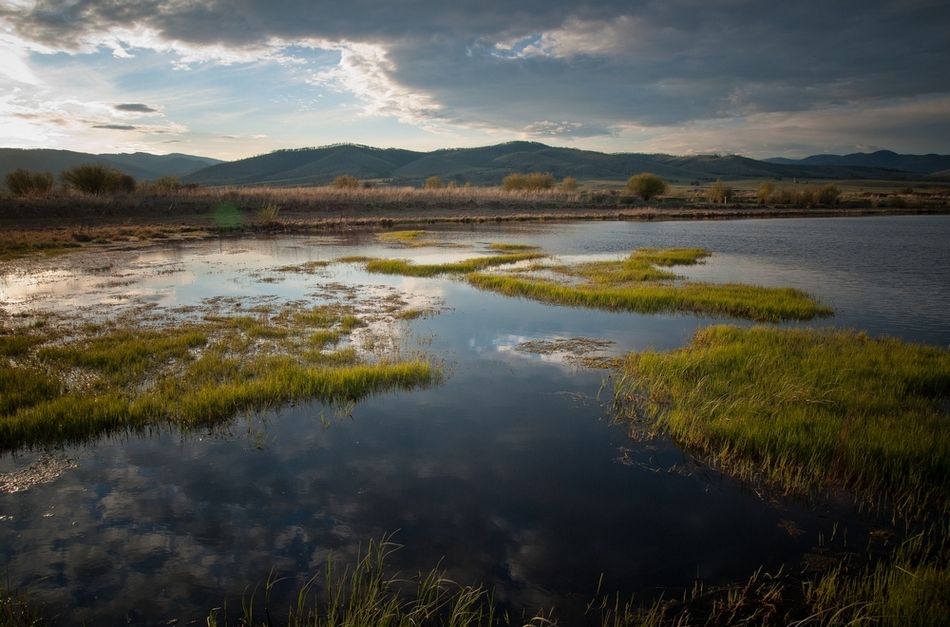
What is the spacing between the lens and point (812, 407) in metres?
7.35

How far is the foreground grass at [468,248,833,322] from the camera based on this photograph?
555 inches

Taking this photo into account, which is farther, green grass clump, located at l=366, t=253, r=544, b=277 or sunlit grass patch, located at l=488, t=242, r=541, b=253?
sunlit grass patch, located at l=488, t=242, r=541, b=253

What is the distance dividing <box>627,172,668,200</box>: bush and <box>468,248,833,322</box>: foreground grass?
186 ft

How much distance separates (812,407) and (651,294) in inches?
335

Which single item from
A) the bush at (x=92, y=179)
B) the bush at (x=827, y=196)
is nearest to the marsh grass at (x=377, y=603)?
the bush at (x=92, y=179)

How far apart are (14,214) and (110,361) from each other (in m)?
41.0

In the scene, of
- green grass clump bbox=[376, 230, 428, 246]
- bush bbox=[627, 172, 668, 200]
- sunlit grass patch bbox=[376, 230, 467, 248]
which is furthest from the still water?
bush bbox=[627, 172, 668, 200]

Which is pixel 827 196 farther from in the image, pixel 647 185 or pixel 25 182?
pixel 25 182

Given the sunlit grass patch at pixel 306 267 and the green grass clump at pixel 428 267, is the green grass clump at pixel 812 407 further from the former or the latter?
the sunlit grass patch at pixel 306 267

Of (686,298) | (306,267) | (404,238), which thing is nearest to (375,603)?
(686,298)

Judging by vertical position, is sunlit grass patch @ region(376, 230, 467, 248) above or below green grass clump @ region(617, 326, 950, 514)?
above

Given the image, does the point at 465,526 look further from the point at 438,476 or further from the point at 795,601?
the point at 795,601

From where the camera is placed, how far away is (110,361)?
9.54 meters

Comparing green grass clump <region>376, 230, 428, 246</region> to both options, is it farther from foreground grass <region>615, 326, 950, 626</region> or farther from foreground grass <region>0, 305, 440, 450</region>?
foreground grass <region>615, 326, 950, 626</region>
